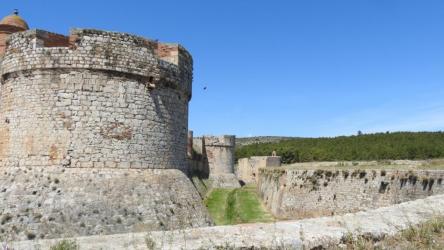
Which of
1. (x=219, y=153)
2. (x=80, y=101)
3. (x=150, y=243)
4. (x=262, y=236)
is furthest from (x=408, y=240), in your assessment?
(x=219, y=153)

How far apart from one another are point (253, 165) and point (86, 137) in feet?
Result: 138

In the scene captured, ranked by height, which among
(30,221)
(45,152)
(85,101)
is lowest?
(30,221)

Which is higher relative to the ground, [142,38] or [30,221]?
[142,38]

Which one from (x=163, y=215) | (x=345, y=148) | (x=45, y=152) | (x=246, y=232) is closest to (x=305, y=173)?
(x=163, y=215)

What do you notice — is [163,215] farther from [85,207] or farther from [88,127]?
[88,127]

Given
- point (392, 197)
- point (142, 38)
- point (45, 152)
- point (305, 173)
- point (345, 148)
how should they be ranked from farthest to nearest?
point (345, 148)
point (305, 173)
point (392, 197)
point (142, 38)
point (45, 152)

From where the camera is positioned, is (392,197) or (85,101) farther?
(392,197)

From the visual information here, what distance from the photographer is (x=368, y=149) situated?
Result: 188ft

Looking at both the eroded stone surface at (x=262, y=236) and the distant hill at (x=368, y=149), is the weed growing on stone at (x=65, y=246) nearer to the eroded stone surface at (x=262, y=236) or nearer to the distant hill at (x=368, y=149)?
the eroded stone surface at (x=262, y=236)

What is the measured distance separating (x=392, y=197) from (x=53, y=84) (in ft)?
44.9

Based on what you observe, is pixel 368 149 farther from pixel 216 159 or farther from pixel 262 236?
pixel 262 236

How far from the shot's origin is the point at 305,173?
25.9m

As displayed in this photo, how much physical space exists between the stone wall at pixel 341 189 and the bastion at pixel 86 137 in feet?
30.4

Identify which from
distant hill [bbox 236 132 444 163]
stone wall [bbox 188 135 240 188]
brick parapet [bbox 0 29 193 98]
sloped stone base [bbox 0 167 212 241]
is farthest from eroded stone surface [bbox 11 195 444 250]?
distant hill [bbox 236 132 444 163]
